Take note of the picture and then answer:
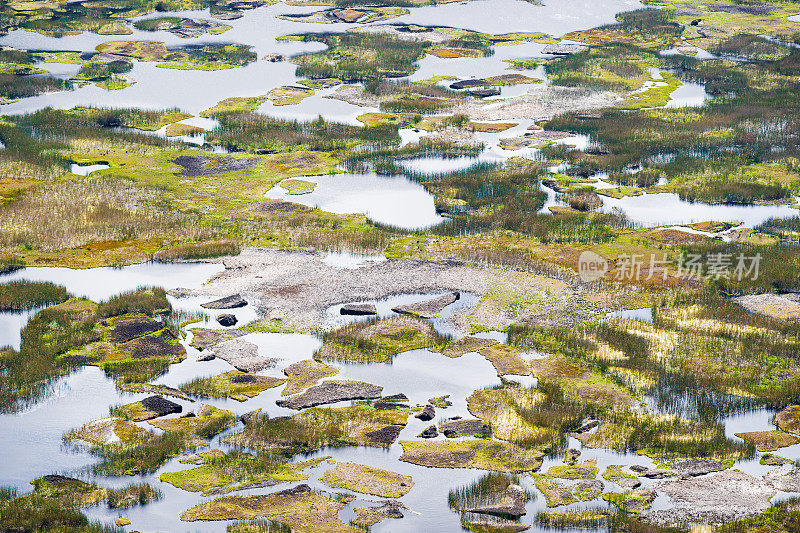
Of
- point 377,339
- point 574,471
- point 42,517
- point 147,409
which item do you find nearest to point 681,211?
point 377,339

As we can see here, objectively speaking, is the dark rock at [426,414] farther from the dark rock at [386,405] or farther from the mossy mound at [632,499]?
the mossy mound at [632,499]

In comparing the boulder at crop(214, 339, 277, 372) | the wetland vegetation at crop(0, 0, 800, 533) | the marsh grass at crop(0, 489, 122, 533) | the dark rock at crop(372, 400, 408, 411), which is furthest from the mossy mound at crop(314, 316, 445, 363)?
the marsh grass at crop(0, 489, 122, 533)

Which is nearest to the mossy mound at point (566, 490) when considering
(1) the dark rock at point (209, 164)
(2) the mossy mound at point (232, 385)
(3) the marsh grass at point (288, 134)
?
(2) the mossy mound at point (232, 385)

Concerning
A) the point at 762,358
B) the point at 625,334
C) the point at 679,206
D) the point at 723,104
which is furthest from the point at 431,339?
the point at 723,104

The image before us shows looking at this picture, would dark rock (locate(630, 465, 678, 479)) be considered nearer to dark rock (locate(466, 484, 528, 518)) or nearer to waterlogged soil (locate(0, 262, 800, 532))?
waterlogged soil (locate(0, 262, 800, 532))

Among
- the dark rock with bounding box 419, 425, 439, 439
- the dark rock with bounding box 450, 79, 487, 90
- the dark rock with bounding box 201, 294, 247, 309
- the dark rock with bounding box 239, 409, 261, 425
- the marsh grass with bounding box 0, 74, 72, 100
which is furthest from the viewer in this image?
the dark rock with bounding box 450, 79, 487, 90
